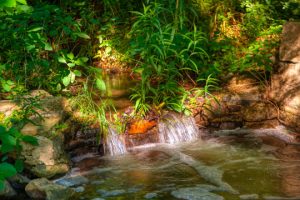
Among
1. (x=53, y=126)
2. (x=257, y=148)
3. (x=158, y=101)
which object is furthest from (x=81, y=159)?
(x=257, y=148)

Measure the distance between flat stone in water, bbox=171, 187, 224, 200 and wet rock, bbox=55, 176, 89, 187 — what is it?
3.21 ft

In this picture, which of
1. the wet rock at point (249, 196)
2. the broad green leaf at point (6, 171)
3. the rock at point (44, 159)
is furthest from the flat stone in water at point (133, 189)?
the broad green leaf at point (6, 171)

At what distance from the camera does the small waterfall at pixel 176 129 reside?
546cm

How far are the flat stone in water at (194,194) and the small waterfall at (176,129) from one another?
135cm

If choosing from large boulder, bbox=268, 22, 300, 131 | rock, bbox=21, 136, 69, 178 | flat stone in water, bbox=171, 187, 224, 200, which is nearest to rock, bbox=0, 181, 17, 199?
rock, bbox=21, 136, 69, 178

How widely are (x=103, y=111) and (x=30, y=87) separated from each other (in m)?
1.42

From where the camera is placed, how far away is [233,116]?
580 centimetres

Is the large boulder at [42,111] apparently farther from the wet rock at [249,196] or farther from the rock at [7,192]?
the wet rock at [249,196]

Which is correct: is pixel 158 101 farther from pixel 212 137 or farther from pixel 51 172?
pixel 51 172

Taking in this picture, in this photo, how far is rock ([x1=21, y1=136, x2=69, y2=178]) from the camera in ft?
14.5

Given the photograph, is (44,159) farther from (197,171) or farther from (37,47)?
(197,171)

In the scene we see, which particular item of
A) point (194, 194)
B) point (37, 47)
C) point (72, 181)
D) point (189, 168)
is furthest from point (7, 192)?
point (189, 168)

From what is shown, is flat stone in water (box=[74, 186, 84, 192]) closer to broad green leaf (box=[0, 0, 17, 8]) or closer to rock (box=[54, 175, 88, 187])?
rock (box=[54, 175, 88, 187])

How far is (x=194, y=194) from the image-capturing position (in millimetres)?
4043
